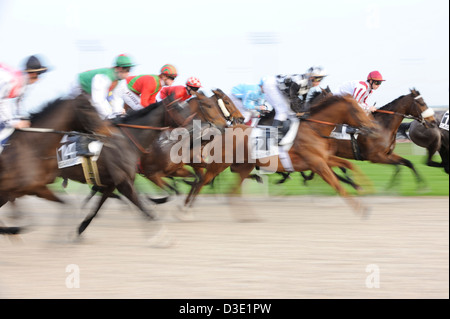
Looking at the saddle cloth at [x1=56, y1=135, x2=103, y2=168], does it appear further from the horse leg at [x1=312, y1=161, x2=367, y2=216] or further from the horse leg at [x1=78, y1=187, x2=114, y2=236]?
the horse leg at [x1=312, y1=161, x2=367, y2=216]

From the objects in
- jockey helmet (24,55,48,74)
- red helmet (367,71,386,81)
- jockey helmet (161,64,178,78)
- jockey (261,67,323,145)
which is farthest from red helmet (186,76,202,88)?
jockey helmet (24,55,48,74)

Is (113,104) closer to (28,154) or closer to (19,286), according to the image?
(28,154)

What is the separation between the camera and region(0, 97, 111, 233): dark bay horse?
5.44m

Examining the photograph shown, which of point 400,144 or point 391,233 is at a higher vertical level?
point 391,233

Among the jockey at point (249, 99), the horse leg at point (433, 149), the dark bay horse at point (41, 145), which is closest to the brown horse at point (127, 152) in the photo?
the dark bay horse at point (41, 145)

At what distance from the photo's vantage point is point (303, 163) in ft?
25.0

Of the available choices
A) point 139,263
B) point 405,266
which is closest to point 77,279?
point 139,263

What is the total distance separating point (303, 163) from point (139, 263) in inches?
121

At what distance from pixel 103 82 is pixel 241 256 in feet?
8.18

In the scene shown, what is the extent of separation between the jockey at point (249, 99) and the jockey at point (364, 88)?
1227 millimetres

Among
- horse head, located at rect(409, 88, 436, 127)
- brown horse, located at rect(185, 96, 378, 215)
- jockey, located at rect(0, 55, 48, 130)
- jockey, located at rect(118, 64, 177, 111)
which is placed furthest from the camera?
horse head, located at rect(409, 88, 436, 127)

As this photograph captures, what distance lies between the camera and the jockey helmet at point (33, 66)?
594 cm

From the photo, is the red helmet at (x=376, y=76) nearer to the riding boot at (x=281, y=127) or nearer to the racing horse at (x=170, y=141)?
the riding boot at (x=281, y=127)

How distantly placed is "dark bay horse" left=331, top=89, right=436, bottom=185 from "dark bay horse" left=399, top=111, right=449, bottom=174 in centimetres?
88
